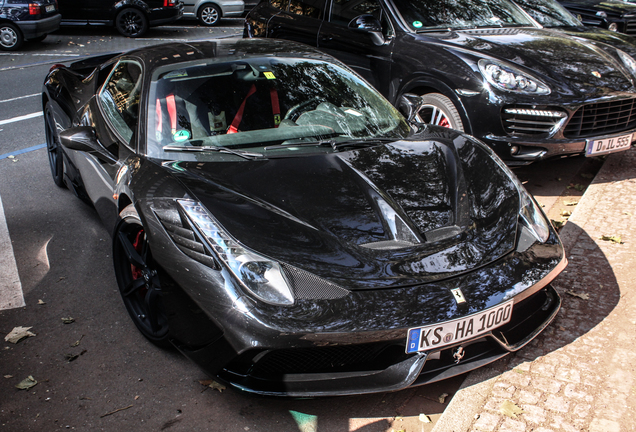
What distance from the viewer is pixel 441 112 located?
5035 millimetres

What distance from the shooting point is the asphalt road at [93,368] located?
255cm

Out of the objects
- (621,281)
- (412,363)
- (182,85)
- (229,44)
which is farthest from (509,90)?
(412,363)

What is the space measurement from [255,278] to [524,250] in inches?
49.9

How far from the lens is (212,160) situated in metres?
3.01

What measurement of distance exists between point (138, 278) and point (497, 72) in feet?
10.5

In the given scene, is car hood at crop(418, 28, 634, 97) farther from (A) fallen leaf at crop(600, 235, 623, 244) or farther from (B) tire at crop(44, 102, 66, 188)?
(B) tire at crop(44, 102, 66, 188)

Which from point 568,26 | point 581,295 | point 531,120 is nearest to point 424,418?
point 581,295

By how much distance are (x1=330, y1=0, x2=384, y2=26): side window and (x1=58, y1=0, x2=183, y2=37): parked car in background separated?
9594mm

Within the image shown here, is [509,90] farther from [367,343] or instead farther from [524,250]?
[367,343]

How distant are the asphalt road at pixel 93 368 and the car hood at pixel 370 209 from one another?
67cm

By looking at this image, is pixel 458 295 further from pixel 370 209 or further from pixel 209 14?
pixel 209 14

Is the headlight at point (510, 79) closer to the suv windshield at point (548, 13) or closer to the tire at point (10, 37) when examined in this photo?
the suv windshield at point (548, 13)

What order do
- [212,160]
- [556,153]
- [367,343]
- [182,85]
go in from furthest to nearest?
[556,153], [182,85], [212,160], [367,343]

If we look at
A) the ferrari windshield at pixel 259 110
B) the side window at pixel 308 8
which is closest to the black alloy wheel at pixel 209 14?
the side window at pixel 308 8
